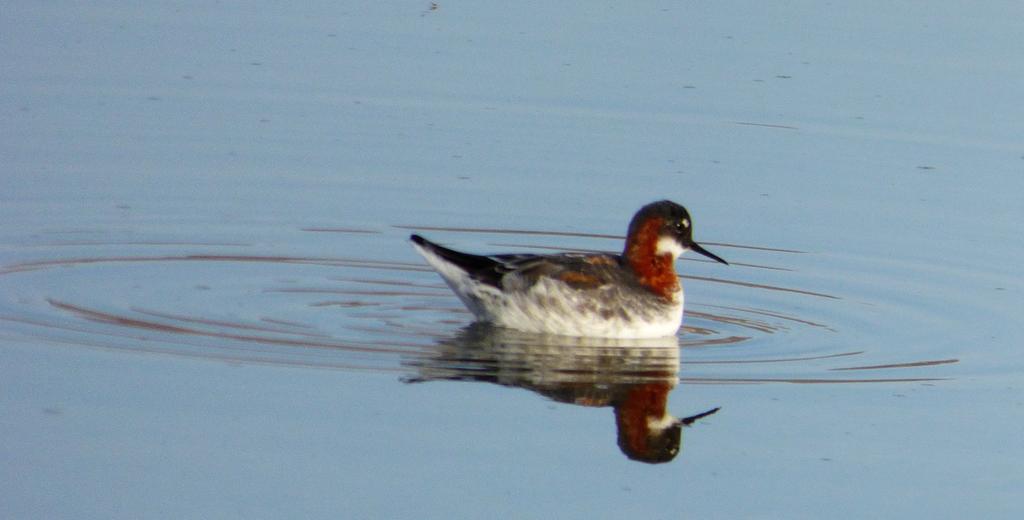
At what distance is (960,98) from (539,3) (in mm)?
4762

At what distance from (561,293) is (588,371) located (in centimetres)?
109

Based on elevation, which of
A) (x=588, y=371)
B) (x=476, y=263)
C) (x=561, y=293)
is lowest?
(x=588, y=371)

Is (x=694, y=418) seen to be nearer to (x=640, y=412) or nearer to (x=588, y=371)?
(x=640, y=412)

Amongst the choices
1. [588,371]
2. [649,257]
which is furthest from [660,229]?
[588,371]

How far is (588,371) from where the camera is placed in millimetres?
13008

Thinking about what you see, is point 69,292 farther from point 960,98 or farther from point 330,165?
point 960,98

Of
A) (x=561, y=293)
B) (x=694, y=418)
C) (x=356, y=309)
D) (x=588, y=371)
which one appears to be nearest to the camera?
(x=694, y=418)

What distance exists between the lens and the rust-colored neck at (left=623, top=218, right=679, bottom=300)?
47.5ft

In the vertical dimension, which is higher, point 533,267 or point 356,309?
point 533,267

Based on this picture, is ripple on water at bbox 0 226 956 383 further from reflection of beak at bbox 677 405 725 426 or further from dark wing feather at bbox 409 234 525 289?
reflection of beak at bbox 677 405 725 426

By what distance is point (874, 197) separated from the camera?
17.3 metres

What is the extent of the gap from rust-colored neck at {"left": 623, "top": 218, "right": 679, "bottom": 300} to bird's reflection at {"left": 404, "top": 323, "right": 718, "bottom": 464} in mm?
509

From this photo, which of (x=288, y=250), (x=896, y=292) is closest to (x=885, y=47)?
(x=896, y=292)

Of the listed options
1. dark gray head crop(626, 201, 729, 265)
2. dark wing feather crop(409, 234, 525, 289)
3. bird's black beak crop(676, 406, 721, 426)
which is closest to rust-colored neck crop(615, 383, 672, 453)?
bird's black beak crop(676, 406, 721, 426)
